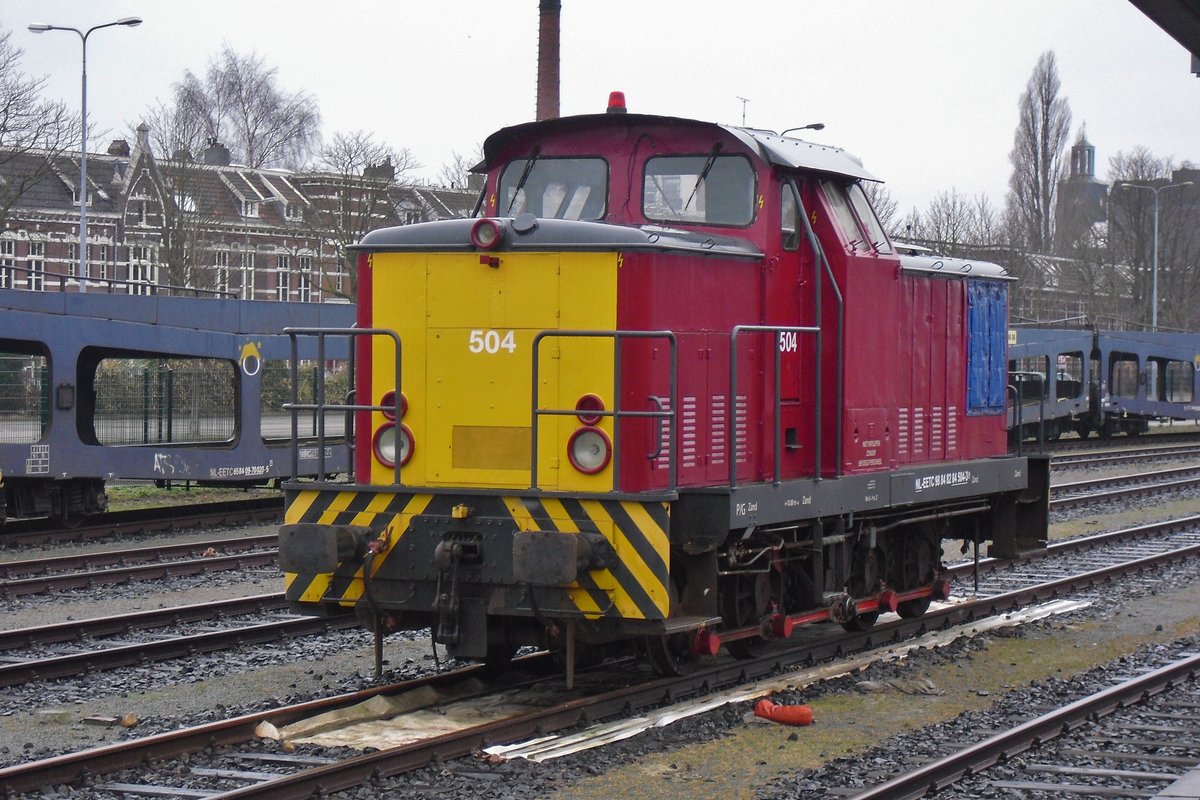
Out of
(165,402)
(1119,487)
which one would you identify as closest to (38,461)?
(165,402)

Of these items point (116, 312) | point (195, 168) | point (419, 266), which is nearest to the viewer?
point (419, 266)

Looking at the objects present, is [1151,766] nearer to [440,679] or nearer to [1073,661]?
[1073,661]

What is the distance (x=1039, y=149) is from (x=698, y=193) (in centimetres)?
6606

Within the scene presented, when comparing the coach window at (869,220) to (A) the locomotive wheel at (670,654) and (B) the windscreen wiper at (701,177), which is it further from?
(A) the locomotive wheel at (670,654)

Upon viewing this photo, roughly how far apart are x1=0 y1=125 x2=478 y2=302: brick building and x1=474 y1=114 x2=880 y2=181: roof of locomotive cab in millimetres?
15593

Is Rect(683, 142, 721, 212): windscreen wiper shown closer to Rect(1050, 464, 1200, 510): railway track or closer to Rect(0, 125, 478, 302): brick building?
Rect(1050, 464, 1200, 510): railway track

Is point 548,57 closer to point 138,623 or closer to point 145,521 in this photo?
point 145,521

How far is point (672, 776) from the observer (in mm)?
6762

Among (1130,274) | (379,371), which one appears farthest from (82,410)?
(1130,274)

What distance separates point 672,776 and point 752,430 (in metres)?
2.65

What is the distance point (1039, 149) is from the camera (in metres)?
70.4

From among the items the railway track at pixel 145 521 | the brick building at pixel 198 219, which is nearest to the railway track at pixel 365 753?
the railway track at pixel 145 521

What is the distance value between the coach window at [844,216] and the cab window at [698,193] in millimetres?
806

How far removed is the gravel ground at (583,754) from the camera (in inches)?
263
